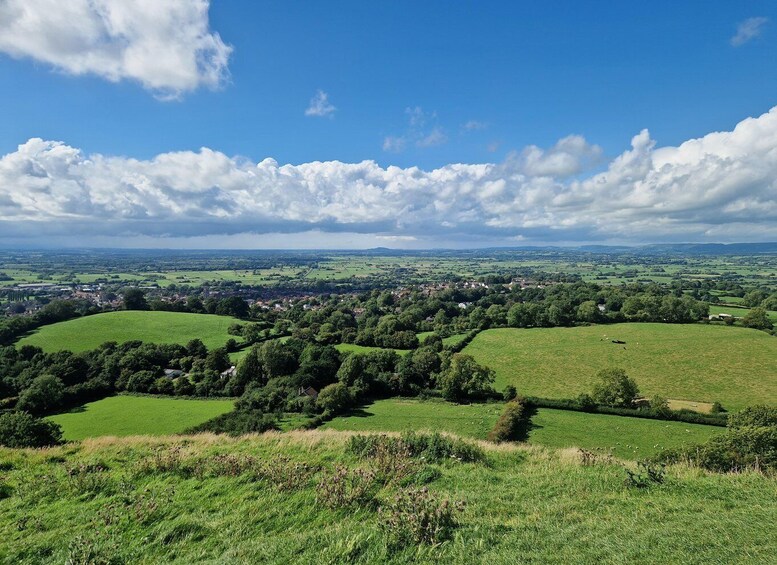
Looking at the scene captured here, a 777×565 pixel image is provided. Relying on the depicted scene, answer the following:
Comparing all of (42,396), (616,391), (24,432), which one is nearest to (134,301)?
(42,396)

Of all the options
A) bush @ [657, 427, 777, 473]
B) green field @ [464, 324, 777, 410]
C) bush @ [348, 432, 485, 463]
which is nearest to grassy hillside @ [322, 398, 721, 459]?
green field @ [464, 324, 777, 410]

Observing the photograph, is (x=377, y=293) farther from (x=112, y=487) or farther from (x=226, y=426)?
(x=112, y=487)

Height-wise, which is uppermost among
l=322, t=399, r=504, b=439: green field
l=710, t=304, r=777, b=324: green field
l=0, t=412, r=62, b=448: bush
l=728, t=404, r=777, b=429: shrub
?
l=0, t=412, r=62, b=448: bush

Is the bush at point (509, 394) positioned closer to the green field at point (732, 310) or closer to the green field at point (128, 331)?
the green field at point (128, 331)

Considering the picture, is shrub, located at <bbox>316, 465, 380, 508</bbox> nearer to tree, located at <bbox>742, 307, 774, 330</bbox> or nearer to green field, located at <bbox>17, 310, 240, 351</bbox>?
green field, located at <bbox>17, 310, 240, 351</bbox>

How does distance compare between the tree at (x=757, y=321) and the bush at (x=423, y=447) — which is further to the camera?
the tree at (x=757, y=321)

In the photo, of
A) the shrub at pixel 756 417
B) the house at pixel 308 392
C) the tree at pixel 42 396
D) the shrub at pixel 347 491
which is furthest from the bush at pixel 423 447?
the tree at pixel 42 396
